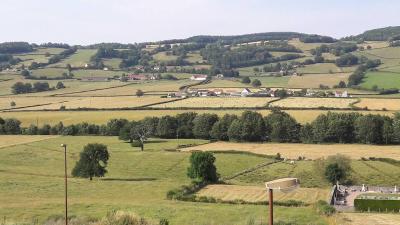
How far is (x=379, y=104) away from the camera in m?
110

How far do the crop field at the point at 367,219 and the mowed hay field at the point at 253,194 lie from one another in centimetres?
574

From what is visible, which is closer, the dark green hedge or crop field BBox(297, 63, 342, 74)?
the dark green hedge

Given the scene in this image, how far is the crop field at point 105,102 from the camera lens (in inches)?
4579

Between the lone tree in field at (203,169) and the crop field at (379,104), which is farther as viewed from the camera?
the crop field at (379,104)

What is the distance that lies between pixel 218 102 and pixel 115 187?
7248cm

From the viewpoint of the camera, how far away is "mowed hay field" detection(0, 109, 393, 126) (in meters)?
98.6

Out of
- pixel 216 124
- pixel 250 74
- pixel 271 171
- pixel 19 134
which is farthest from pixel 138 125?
pixel 250 74

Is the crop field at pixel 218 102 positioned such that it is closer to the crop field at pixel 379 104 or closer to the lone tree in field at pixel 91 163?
the crop field at pixel 379 104

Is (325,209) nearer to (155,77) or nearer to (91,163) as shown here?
(91,163)

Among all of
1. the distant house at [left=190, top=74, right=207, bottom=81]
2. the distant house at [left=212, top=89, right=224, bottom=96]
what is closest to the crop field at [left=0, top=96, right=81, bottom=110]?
the distant house at [left=212, top=89, right=224, bottom=96]

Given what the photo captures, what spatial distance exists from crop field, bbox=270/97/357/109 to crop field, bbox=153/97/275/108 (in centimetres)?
404

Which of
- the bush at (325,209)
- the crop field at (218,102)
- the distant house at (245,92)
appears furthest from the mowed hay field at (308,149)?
the distant house at (245,92)

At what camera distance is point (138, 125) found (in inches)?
3388

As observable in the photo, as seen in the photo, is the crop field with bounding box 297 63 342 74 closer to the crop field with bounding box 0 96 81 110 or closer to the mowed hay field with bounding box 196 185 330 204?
the crop field with bounding box 0 96 81 110
